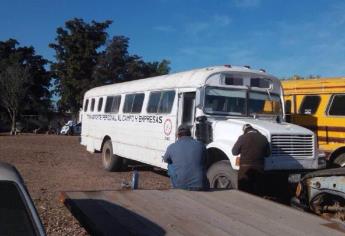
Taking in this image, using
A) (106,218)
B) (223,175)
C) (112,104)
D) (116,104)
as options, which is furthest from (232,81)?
(106,218)

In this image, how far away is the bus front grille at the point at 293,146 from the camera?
9.68 metres

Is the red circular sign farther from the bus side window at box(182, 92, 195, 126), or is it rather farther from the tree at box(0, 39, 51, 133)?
the tree at box(0, 39, 51, 133)

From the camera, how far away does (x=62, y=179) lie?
13484 millimetres

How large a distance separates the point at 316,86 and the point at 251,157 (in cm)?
481

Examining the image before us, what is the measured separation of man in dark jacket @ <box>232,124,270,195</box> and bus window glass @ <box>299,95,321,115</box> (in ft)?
13.5

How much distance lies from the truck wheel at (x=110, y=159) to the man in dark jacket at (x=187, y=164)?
8869mm

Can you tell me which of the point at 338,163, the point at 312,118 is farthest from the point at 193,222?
the point at 312,118

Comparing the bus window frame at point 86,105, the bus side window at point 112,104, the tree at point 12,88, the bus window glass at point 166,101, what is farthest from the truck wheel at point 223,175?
the tree at point 12,88

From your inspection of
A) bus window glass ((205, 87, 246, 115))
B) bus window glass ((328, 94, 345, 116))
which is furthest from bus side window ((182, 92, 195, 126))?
bus window glass ((328, 94, 345, 116))

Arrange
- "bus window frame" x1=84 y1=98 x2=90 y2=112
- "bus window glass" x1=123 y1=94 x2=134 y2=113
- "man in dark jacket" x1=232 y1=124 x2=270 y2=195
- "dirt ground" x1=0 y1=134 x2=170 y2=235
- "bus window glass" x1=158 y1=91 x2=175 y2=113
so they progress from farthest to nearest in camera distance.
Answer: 1. "bus window frame" x1=84 y1=98 x2=90 y2=112
2. "bus window glass" x1=123 y1=94 x2=134 y2=113
3. "bus window glass" x1=158 y1=91 x2=175 y2=113
4. "man in dark jacket" x1=232 y1=124 x2=270 y2=195
5. "dirt ground" x1=0 y1=134 x2=170 y2=235

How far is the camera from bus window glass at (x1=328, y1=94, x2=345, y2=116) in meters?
12.2

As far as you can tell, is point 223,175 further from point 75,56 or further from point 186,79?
point 75,56

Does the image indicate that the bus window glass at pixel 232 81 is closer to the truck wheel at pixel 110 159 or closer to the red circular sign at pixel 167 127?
the red circular sign at pixel 167 127

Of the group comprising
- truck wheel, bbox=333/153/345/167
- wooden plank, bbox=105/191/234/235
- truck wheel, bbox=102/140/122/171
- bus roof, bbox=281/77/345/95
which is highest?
bus roof, bbox=281/77/345/95
